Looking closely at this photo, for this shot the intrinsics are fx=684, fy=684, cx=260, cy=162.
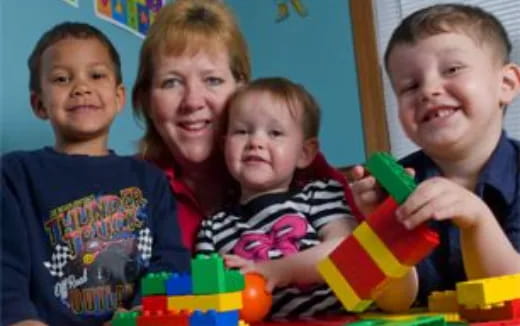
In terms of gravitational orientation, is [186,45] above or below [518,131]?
above

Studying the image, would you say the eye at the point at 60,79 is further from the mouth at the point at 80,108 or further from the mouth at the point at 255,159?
the mouth at the point at 255,159

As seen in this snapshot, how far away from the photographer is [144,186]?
3.22 ft

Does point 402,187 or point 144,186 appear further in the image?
point 144,186

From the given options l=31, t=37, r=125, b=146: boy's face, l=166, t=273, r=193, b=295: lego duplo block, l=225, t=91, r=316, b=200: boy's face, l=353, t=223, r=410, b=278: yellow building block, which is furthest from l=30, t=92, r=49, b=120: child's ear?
l=353, t=223, r=410, b=278: yellow building block

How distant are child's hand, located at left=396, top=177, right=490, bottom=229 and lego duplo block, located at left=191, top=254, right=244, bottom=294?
0.55ft

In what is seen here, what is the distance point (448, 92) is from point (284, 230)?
0.27m

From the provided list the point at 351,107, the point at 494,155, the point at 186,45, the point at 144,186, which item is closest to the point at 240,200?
the point at 144,186

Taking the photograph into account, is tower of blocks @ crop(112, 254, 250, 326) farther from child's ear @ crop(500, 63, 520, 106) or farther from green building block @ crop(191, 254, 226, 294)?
child's ear @ crop(500, 63, 520, 106)

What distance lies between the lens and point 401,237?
614 mm

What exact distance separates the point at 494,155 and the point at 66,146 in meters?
0.61

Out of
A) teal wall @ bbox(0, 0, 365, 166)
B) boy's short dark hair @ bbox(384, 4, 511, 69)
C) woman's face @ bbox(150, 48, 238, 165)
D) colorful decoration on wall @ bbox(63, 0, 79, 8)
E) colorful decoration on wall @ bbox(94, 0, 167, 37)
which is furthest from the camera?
teal wall @ bbox(0, 0, 365, 166)

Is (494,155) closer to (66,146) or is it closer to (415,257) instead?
(415,257)

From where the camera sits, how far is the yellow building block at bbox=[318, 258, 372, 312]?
0.63 meters

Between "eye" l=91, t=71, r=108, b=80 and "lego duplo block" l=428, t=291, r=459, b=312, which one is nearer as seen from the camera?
"lego duplo block" l=428, t=291, r=459, b=312
